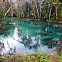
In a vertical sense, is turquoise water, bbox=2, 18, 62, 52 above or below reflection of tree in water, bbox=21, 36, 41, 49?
below

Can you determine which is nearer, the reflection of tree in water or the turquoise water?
the reflection of tree in water

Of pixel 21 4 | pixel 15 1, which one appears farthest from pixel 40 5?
pixel 15 1

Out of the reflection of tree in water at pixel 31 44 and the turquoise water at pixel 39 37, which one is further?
the turquoise water at pixel 39 37

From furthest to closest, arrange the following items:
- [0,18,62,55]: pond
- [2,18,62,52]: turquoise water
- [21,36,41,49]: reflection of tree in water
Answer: [2,18,62,52]: turquoise water → [21,36,41,49]: reflection of tree in water → [0,18,62,55]: pond

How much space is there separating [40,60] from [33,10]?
30058 millimetres

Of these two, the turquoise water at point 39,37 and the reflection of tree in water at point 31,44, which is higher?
the reflection of tree in water at point 31,44

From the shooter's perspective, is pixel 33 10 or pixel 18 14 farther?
pixel 18 14

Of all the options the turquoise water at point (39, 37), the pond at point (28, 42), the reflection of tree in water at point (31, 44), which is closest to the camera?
the pond at point (28, 42)

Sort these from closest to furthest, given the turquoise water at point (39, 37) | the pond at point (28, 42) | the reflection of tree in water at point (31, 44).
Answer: the pond at point (28, 42)
the reflection of tree in water at point (31, 44)
the turquoise water at point (39, 37)

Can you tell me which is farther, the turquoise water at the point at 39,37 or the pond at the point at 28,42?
the turquoise water at the point at 39,37

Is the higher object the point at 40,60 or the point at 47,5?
the point at 47,5

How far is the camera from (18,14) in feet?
133

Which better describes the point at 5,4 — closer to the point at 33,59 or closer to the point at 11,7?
the point at 11,7

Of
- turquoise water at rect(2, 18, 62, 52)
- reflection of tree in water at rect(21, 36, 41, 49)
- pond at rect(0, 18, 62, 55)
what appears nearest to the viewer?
pond at rect(0, 18, 62, 55)
